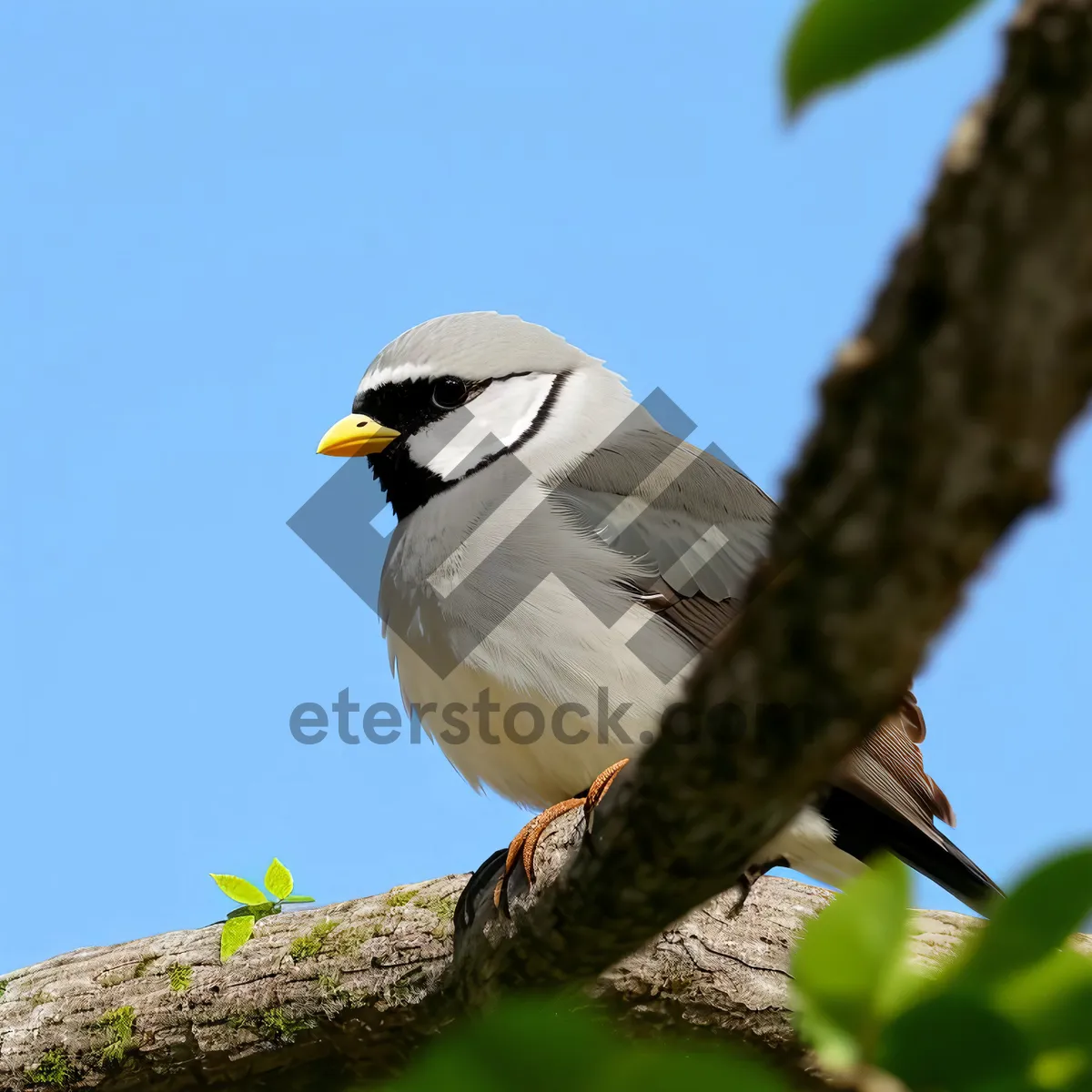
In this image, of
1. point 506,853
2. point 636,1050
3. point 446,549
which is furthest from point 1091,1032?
point 446,549

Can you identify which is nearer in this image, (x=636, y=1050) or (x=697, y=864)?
(x=636, y=1050)

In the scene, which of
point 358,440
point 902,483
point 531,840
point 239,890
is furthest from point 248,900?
point 902,483

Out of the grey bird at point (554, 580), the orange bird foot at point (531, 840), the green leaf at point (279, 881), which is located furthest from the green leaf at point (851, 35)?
the green leaf at point (279, 881)

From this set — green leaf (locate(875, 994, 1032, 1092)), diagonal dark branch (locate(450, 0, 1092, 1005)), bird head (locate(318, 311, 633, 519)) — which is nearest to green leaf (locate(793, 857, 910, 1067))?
green leaf (locate(875, 994, 1032, 1092))

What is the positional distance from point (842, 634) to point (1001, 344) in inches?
11.8

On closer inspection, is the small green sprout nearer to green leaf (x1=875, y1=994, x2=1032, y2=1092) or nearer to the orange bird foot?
the orange bird foot

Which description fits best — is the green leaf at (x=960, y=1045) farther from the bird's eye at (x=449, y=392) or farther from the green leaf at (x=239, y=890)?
the bird's eye at (x=449, y=392)

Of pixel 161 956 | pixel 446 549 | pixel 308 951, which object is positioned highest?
pixel 446 549

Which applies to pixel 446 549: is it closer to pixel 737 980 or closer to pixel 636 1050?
pixel 737 980

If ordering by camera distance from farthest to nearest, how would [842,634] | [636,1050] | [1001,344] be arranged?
[842,634] < [1001,344] < [636,1050]

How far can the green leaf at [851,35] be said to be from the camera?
62 centimetres

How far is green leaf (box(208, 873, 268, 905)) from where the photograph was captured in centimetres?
431

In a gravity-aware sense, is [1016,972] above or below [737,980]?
below

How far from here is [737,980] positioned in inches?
155
